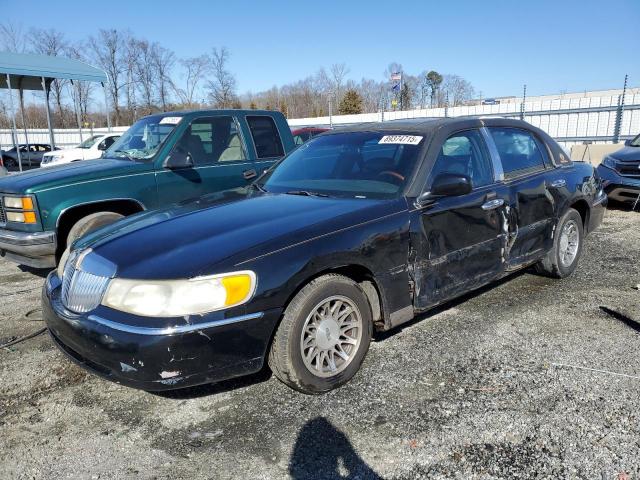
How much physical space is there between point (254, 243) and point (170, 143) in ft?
11.5

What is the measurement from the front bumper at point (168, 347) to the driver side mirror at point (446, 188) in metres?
1.40

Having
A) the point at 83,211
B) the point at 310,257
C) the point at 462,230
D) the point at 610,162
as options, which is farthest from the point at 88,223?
the point at 610,162

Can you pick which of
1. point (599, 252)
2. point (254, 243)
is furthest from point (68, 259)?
point (599, 252)

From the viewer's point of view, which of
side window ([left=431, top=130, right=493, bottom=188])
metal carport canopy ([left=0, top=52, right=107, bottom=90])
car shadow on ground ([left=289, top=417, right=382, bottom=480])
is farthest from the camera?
metal carport canopy ([left=0, top=52, right=107, bottom=90])

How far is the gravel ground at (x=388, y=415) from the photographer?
94.7 inches

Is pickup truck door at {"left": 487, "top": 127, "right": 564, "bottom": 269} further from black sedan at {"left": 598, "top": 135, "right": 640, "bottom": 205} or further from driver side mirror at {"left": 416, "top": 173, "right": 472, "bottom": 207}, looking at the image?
black sedan at {"left": 598, "top": 135, "right": 640, "bottom": 205}

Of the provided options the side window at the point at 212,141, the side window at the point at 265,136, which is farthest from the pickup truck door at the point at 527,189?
the side window at the point at 212,141

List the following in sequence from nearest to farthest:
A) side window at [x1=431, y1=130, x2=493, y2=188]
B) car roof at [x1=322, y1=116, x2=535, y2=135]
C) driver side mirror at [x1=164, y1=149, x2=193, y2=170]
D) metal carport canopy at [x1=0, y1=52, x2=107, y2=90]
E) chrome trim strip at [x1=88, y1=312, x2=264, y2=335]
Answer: chrome trim strip at [x1=88, y1=312, x2=264, y2=335]
side window at [x1=431, y1=130, x2=493, y2=188]
car roof at [x1=322, y1=116, x2=535, y2=135]
driver side mirror at [x1=164, y1=149, x2=193, y2=170]
metal carport canopy at [x1=0, y1=52, x2=107, y2=90]

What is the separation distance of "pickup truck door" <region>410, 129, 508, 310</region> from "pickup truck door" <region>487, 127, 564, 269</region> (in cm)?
19

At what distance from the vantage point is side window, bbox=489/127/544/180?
4242 mm

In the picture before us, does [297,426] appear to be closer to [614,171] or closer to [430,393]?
[430,393]

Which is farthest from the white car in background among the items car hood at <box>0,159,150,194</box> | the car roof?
the car roof

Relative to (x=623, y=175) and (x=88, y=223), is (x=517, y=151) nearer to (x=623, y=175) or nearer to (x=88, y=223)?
(x=88, y=223)

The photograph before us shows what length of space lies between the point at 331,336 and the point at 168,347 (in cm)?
101
